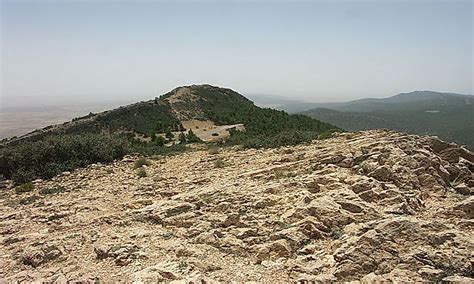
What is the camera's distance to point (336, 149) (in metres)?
13.6

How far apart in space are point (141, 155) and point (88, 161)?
264cm

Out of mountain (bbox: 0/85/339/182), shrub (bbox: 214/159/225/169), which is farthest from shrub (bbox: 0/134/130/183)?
shrub (bbox: 214/159/225/169)

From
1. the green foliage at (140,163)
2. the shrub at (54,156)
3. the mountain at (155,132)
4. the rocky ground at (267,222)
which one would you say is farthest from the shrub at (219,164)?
the shrub at (54,156)

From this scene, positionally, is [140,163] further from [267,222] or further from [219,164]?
[267,222]

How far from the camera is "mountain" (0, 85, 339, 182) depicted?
655 inches

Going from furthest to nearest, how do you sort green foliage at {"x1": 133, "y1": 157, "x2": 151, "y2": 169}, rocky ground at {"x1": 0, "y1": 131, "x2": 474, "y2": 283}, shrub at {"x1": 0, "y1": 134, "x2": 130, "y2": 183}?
green foliage at {"x1": 133, "y1": 157, "x2": 151, "y2": 169} → shrub at {"x1": 0, "y1": 134, "x2": 130, "y2": 183} → rocky ground at {"x1": 0, "y1": 131, "x2": 474, "y2": 283}

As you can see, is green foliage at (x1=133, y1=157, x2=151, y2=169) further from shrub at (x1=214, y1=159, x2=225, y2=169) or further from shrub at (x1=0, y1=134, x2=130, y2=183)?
shrub at (x1=214, y1=159, x2=225, y2=169)

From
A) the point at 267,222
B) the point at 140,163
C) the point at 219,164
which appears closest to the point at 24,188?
the point at 140,163

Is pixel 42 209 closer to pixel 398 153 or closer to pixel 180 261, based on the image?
pixel 180 261

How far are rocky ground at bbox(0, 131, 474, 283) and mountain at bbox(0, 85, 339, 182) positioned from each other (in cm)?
308

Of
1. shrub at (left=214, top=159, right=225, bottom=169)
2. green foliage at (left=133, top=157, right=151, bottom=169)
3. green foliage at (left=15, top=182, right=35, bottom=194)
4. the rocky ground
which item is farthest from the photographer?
green foliage at (left=133, top=157, right=151, bottom=169)

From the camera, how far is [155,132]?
106 ft

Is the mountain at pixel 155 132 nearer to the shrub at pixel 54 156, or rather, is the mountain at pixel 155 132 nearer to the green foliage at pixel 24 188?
the shrub at pixel 54 156

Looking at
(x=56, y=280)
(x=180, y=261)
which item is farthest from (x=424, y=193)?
(x=56, y=280)
